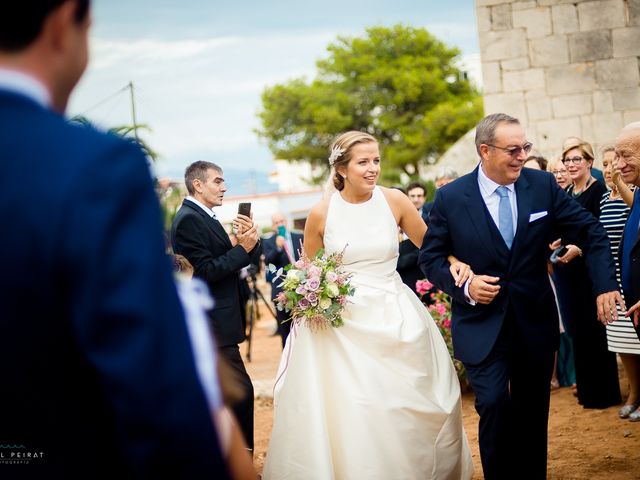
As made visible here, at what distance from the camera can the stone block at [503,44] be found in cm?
1081

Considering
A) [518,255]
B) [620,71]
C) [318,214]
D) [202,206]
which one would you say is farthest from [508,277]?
[620,71]

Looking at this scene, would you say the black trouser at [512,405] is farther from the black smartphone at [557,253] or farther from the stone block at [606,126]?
the stone block at [606,126]

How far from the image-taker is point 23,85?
1317 millimetres

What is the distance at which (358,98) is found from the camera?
4869 cm

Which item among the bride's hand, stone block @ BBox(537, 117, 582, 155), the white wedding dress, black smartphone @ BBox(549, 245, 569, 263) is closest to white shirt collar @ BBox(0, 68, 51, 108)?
the bride's hand

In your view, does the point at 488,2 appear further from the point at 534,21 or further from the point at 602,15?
the point at 602,15

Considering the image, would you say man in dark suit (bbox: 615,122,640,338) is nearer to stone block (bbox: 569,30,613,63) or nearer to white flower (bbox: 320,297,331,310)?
white flower (bbox: 320,297,331,310)

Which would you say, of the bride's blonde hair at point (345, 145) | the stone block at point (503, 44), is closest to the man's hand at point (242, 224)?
the bride's blonde hair at point (345, 145)

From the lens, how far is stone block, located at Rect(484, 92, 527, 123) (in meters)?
11.0

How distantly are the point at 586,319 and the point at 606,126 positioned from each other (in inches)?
175

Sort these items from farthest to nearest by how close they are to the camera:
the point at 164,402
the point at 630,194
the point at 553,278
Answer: the point at 553,278
the point at 630,194
the point at 164,402

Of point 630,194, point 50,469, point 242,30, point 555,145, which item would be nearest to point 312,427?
point 630,194

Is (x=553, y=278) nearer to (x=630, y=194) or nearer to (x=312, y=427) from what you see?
(x=630, y=194)

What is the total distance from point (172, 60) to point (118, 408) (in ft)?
92.9
